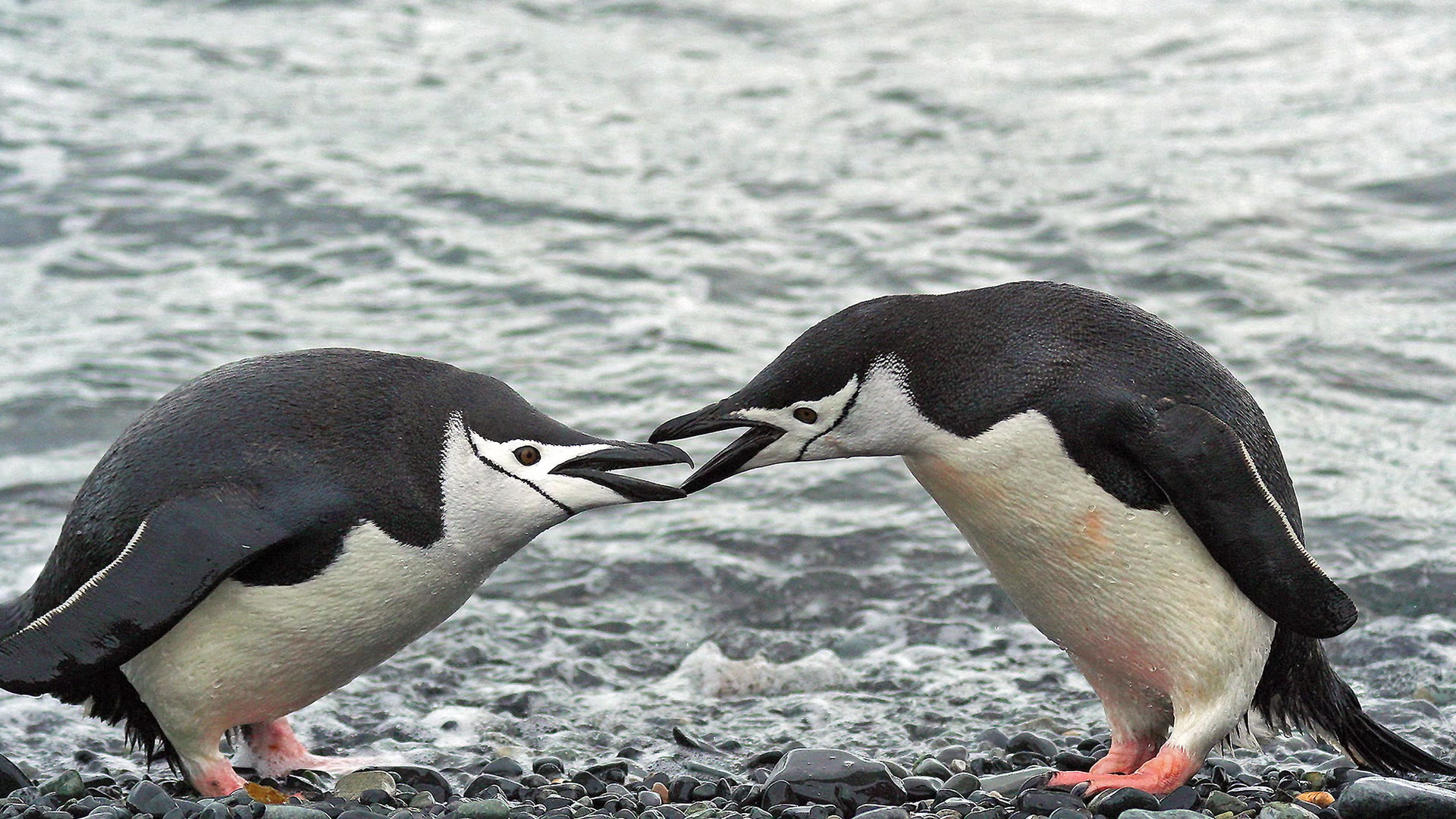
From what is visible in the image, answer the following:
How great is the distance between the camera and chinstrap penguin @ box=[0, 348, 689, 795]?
166 inches

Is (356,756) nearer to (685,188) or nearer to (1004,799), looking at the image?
(1004,799)

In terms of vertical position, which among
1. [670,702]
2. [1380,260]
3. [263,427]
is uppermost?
[263,427]

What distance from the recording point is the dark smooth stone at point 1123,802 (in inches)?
171

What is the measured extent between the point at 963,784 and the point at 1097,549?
798 millimetres

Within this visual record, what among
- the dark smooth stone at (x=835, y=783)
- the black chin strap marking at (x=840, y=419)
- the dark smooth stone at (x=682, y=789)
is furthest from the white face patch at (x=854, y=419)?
the dark smooth stone at (x=682, y=789)

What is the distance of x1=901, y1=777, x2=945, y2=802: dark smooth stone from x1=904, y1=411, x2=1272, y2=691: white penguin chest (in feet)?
2.00

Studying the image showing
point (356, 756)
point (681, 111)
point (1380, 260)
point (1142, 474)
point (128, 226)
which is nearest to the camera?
point (1142, 474)

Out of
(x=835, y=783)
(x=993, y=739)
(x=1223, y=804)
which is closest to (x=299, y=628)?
(x=835, y=783)

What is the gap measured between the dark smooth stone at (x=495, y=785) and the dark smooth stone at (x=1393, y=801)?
2.20 metres

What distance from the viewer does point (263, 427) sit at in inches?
174

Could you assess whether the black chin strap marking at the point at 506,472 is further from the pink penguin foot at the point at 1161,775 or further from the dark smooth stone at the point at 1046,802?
the pink penguin foot at the point at 1161,775

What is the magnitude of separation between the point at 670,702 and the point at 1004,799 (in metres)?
1.67

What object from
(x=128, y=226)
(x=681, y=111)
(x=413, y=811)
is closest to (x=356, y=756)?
(x=413, y=811)

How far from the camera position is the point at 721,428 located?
14.6ft
